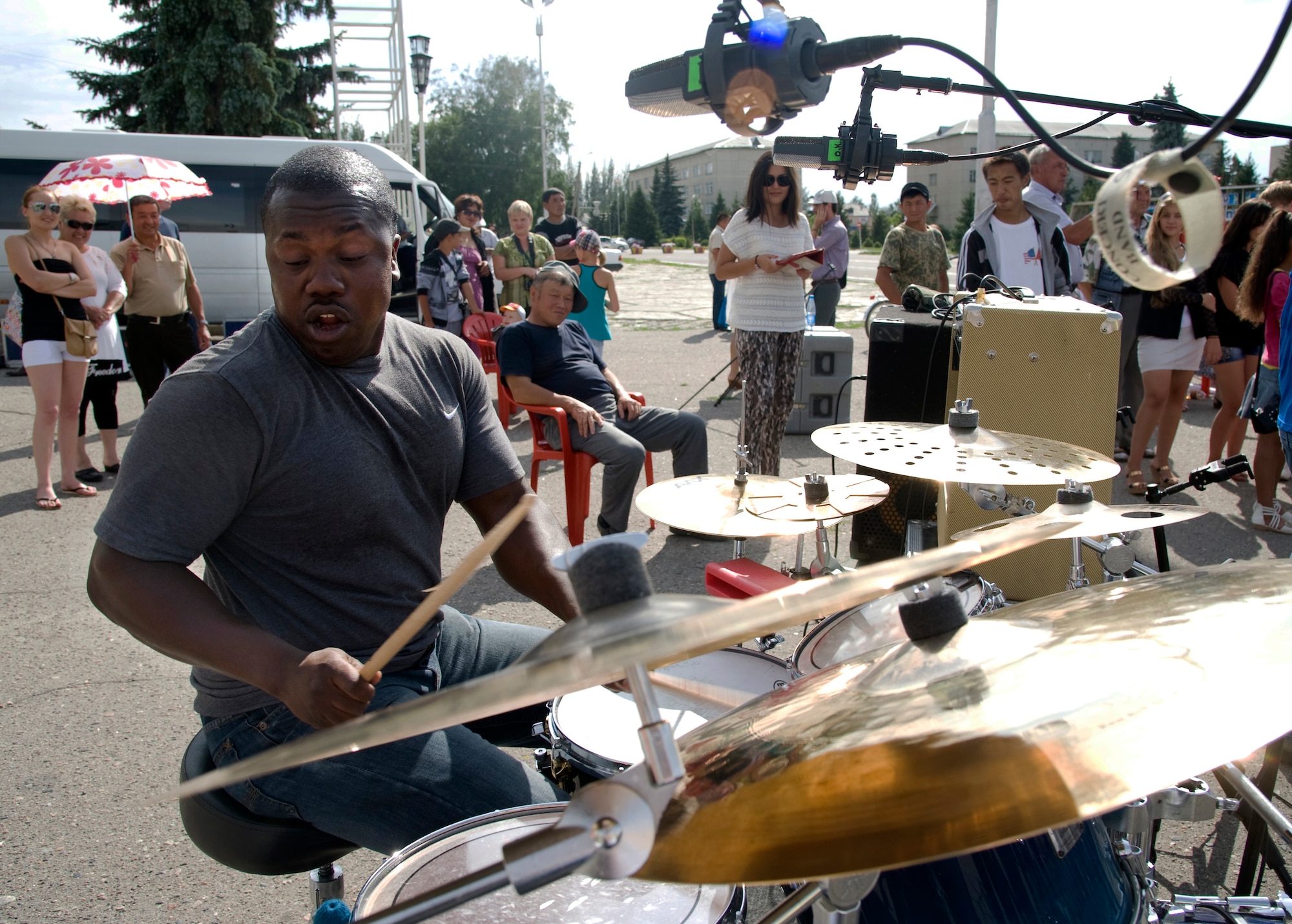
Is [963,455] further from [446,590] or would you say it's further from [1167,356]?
[1167,356]

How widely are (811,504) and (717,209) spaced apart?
59.0 m

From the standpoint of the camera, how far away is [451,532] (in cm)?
475

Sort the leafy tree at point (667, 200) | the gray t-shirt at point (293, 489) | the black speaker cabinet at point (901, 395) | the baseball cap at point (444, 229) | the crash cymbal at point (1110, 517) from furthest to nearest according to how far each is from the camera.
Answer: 1. the leafy tree at point (667, 200)
2. the baseball cap at point (444, 229)
3. the black speaker cabinet at point (901, 395)
4. the crash cymbal at point (1110, 517)
5. the gray t-shirt at point (293, 489)

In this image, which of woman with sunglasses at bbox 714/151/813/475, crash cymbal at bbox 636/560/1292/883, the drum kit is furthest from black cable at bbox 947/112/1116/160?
woman with sunglasses at bbox 714/151/813/475

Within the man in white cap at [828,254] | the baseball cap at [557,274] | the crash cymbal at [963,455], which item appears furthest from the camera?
the man in white cap at [828,254]

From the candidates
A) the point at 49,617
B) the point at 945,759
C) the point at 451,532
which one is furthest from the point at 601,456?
the point at 945,759

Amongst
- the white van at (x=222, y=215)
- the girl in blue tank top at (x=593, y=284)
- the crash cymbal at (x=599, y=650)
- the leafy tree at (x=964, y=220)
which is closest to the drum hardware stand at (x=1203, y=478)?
the crash cymbal at (x=599, y=650)

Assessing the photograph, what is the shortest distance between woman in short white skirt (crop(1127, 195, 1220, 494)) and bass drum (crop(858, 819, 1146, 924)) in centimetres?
432

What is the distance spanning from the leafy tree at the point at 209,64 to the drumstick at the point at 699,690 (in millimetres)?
22626

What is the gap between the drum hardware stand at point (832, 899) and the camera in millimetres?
936

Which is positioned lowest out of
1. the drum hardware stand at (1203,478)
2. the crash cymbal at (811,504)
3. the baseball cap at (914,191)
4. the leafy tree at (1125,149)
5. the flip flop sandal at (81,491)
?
the flip flop sandal at (81,491)

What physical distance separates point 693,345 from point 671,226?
63662mm

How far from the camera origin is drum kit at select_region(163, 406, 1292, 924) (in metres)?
0.73

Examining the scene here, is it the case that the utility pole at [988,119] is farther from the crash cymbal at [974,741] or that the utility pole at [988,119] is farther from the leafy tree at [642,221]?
the leafy tree at [642,221]
